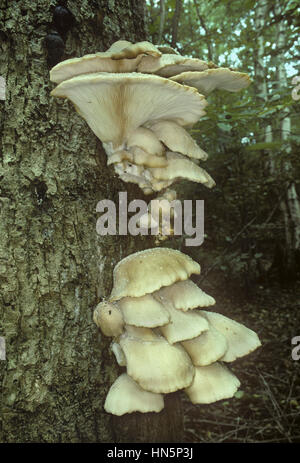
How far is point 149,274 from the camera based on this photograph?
1.66 m

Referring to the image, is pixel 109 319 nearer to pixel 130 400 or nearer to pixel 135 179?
pixel 130 400

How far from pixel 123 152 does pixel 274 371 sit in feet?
16.6

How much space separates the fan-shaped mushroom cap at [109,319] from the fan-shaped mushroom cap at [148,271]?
0.06 metres

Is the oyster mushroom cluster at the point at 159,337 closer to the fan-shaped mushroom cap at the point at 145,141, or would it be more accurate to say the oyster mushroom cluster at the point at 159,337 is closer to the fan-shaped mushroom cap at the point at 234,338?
the fan-shaped mushroom cap at the point at 234,338

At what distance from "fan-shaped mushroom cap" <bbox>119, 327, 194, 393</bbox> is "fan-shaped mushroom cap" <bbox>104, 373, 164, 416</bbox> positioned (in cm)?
14

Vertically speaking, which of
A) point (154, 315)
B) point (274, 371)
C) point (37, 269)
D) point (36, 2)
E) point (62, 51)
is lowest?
point (274, 371)

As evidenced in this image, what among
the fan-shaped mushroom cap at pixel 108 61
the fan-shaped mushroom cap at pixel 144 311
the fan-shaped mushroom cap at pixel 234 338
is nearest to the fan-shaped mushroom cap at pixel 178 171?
the fan-shaped mushroom cap at pixel 108 61

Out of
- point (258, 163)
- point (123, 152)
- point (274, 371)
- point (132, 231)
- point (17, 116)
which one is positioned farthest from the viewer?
point (258, 163)

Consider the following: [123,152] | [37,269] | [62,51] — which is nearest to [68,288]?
[37,269]

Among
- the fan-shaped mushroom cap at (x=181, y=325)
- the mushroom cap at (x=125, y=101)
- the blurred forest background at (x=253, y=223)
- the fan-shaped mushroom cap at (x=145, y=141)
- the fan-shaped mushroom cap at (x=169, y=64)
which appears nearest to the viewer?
the mushroom cap at (x=125, y=101)

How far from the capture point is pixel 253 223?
352 inches

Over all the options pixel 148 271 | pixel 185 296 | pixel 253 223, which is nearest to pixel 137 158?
pixel 148 271

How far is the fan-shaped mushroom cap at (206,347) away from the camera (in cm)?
172
